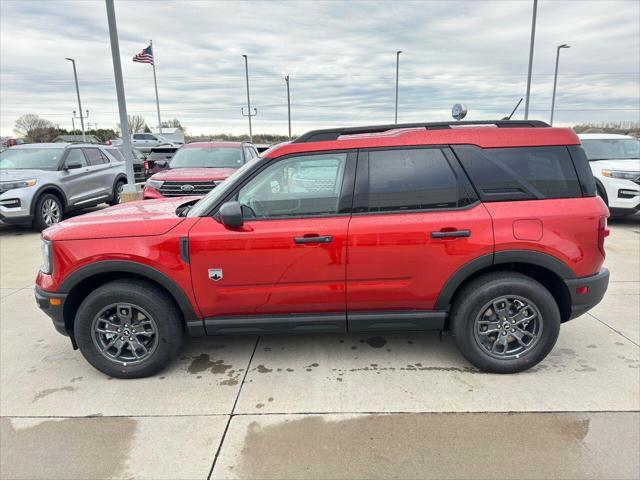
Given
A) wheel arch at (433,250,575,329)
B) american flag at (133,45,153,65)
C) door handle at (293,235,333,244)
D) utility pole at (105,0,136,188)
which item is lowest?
wheel arch at (433,250,575,329)

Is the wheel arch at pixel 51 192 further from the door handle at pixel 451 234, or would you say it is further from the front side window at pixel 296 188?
the door handle at pixel 451 234

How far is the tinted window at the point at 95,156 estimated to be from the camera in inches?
403

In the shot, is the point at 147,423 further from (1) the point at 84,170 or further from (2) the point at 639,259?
(1) the point at 84,170

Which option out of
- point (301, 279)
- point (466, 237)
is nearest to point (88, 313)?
point (301, 279)

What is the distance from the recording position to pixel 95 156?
1053 cm

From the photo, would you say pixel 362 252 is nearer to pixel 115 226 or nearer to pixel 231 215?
pixel 231 215

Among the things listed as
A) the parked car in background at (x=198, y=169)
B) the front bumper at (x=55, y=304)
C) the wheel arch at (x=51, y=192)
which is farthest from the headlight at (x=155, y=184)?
the front bumper at (x=55, y=304)

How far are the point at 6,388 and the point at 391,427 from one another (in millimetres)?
2834

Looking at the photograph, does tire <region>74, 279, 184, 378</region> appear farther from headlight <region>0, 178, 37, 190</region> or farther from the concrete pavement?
headlight <region>0, 178, 37, 190</region>

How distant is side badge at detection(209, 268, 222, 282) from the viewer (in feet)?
10.4

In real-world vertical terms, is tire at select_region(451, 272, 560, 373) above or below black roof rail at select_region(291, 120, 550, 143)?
below

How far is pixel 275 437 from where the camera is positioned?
2676 mm

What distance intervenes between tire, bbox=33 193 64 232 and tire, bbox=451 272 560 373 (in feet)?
27.2

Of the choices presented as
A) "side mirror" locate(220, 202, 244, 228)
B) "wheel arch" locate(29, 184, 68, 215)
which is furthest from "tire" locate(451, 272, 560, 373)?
"wheel arch" locate(29, 184, 68, 215)
